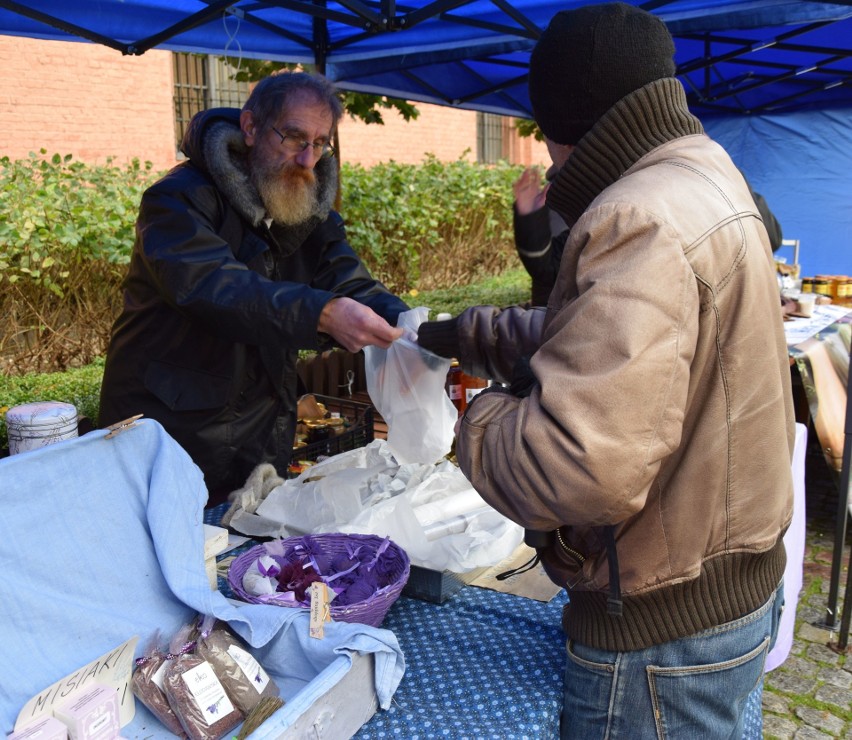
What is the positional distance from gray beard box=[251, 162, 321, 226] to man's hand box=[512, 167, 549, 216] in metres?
0.87

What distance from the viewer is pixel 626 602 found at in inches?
48.6

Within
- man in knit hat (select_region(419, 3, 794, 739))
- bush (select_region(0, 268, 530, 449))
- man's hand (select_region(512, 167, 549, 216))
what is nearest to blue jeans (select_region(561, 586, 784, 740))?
man in knit hat (select_region(419, 3, 794, 739))

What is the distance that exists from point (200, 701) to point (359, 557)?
1.80ft

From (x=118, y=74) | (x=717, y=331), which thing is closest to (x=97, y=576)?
(x=717, y=331)

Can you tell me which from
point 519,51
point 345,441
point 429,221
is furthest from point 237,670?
point 429,221

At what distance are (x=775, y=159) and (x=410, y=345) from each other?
798 centimetres

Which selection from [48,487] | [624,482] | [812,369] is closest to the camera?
[624,482]

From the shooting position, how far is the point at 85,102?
8.71m

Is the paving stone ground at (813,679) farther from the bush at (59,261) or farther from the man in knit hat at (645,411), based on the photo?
the bush at (59,261)

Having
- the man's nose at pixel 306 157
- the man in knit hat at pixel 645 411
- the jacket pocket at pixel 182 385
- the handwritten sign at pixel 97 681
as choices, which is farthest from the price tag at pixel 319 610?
the man's nose at pixel 306 157

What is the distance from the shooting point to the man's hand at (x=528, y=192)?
122 inches

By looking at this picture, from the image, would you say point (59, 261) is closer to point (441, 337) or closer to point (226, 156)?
point (226, 156)

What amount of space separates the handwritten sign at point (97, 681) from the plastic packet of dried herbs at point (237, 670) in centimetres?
12

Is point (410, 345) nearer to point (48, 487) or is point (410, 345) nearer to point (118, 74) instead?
point (48, 487)
